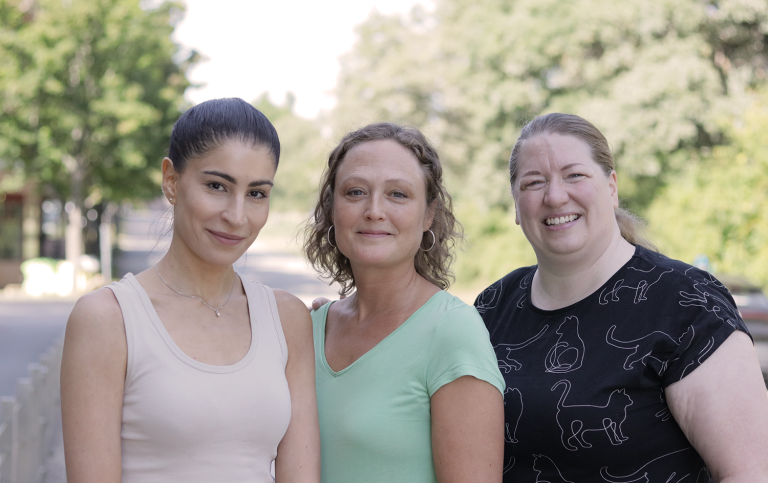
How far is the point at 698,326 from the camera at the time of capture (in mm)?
2305

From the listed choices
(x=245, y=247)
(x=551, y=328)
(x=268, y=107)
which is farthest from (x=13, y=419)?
(x=268, y=107)

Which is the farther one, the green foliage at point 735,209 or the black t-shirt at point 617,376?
the green foliage at point 735,209

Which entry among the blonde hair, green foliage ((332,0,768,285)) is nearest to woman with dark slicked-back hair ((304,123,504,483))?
the blonde hair

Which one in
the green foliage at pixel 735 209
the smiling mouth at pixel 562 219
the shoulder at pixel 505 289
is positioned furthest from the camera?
the green foliage at pixel 735 209

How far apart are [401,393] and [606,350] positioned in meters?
0.78

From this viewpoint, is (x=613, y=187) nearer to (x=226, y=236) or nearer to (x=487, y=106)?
(x=226, y=236)

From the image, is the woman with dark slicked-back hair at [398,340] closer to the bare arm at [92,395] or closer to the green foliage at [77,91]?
the bare arm at [92,395]

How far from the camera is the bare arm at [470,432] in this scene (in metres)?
2.16

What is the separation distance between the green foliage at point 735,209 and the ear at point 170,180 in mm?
10068

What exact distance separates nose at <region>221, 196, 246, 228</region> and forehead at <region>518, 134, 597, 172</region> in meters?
1.28

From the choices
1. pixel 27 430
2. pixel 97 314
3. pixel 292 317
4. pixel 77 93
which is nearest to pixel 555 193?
pixel 292 317

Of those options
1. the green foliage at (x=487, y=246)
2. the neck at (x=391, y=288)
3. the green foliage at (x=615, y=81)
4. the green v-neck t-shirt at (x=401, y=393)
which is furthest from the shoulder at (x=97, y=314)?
the green foliage at (x=487, y=246)

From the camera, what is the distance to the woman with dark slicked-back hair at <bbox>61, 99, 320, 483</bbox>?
1902mm

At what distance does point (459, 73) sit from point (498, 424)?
19.2 meters
